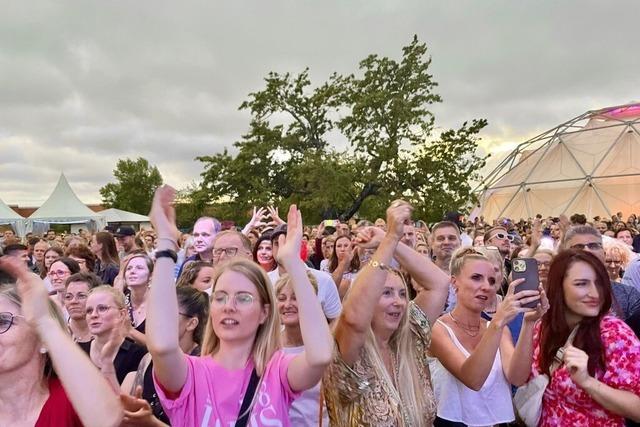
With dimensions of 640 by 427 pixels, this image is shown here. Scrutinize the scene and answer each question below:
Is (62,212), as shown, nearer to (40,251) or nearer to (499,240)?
(40,251)

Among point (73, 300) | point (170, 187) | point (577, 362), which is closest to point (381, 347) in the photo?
point (577, 362)

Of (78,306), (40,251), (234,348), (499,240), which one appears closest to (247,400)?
(234,348)

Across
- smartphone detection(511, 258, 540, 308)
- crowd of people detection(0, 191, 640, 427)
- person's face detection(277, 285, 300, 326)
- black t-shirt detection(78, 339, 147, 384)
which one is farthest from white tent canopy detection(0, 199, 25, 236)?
smartphone detection(511, 258, 540, 308)

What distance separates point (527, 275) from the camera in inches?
119

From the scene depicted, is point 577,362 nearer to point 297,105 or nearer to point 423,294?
point 423,294

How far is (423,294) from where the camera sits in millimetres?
3395

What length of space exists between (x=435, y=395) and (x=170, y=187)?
6.90 ft

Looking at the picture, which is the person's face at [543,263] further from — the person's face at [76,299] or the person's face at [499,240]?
the person's face at [76,299]

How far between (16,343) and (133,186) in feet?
220

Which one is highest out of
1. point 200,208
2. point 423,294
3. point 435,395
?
point 200,208

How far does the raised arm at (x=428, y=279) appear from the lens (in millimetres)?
3350

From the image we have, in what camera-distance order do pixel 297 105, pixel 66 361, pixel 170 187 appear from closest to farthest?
pixel 66 361 → pixel 170 187 → pixel 297 105

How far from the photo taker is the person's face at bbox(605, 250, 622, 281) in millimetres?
5199

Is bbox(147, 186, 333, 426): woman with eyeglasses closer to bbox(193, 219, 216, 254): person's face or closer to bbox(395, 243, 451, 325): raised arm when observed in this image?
bbox(395, 243, 451, 325): raised arm
